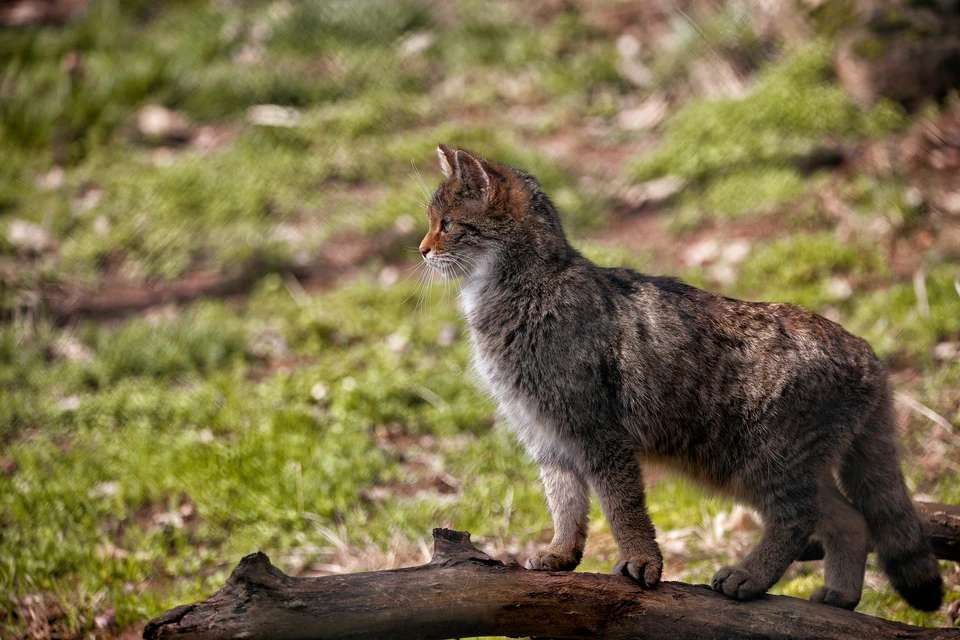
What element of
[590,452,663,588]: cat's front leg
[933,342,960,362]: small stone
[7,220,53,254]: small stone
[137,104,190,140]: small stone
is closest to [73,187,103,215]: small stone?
[7,220,53,254]: small stone

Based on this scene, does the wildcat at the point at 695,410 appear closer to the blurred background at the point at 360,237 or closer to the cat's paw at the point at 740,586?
the cat's paw at the point at 740,586

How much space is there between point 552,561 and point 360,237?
519 cm

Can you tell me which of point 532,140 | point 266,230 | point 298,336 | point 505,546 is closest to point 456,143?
point 532,140

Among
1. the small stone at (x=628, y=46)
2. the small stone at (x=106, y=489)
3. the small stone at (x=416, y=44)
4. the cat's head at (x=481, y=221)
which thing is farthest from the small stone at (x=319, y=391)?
the small stone at (x=628, y=46)

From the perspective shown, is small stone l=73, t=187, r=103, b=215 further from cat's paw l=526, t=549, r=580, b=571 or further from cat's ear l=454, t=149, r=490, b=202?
cat's paw l=526, t=549, r=580, b=571

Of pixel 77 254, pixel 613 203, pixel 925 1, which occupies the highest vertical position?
pixel 925 1

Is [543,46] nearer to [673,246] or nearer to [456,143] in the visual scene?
[456,143]

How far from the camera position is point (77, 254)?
321 inches

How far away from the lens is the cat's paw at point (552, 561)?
3725 millimetres

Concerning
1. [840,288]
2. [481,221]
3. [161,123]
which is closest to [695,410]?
[481,221]

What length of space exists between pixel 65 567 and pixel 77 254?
392cm

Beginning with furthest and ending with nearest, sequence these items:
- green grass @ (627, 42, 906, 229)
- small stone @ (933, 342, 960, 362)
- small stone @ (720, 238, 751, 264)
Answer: green grass @ (627, 42, 906, 229) → small stone @ (720, 238, 751, 264) → small stone @ (933, 342, 960, 362)

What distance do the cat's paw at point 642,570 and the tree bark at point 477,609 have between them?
3cm

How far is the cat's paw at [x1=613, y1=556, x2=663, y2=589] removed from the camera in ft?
11.1
